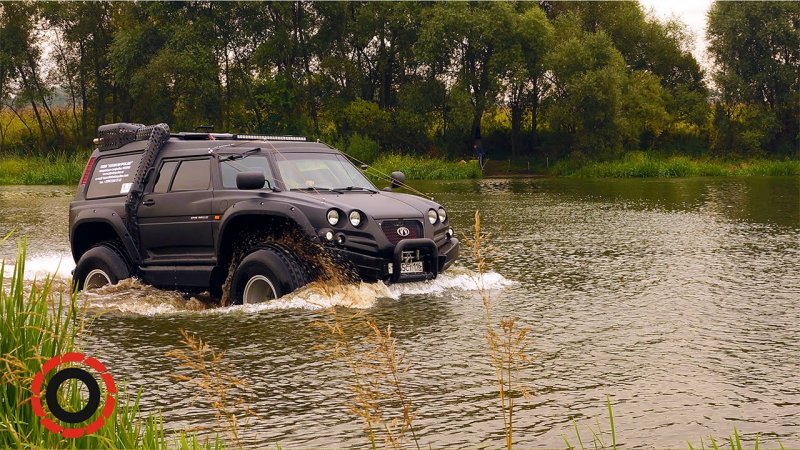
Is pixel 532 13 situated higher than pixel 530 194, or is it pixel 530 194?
pixel 532 13

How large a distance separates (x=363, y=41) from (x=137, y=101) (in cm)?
1507

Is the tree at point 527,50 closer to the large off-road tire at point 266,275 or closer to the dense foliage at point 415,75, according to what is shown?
the dense foliage at point 415,75

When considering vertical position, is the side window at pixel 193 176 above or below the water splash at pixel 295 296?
above

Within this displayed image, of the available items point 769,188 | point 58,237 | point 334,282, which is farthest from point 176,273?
point 769,188

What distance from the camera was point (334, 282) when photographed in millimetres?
10453

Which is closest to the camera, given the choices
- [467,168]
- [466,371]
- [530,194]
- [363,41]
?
[466,371]

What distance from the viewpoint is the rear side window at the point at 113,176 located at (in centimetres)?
1221

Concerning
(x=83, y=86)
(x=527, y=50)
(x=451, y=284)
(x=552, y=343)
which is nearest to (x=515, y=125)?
(x=527, y=50)

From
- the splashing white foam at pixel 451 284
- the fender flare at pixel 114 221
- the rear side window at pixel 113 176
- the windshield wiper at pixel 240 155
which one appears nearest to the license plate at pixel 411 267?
the splashing white foam at pixel 451 284

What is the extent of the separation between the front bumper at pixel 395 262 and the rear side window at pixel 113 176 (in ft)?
10.4

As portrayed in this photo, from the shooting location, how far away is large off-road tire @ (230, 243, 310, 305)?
1031 cm

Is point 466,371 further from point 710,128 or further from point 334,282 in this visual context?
point 710,128

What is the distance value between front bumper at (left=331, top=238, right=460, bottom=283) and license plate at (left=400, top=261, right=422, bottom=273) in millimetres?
44

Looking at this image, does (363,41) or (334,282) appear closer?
(334,282)
